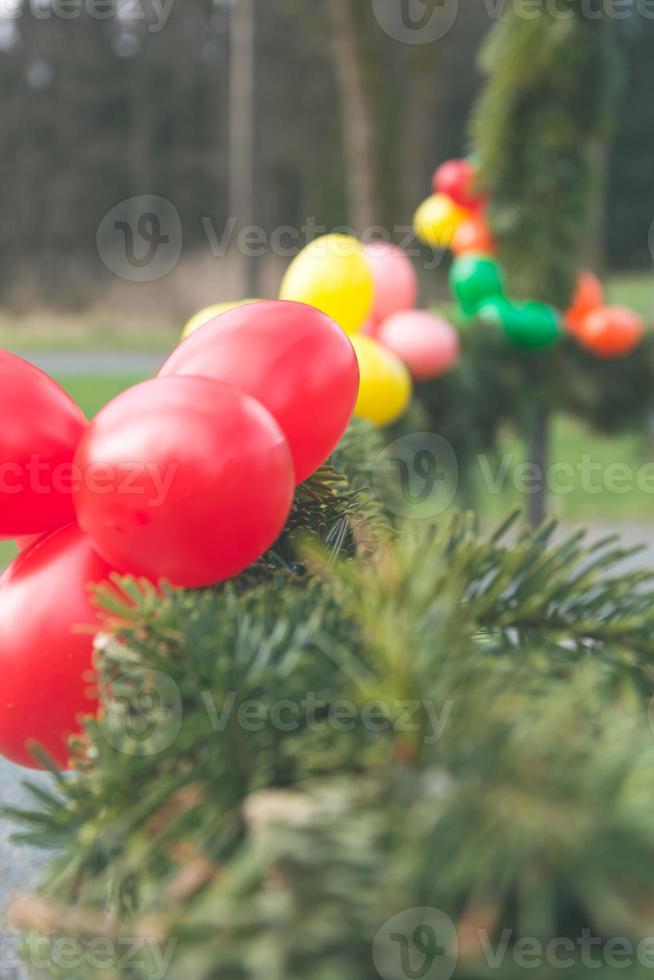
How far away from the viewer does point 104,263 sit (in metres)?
20.5

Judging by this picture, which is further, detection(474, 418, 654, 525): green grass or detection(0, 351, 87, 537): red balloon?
detection(474, 418, 654, 525): green grass

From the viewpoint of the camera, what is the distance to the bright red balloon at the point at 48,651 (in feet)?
2.85

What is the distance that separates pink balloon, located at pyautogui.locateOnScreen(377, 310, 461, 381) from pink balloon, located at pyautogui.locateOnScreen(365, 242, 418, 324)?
0.11 ft

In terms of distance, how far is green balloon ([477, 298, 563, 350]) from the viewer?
3734mm

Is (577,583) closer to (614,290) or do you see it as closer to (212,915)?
(212,915)
